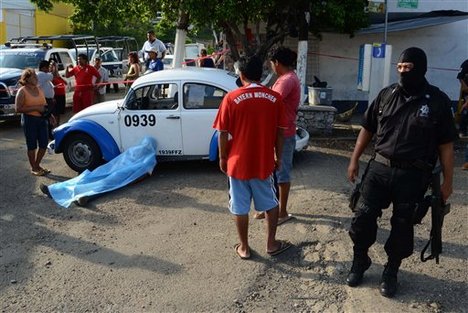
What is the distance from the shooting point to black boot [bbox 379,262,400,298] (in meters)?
4.00

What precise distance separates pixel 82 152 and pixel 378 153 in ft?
16.7

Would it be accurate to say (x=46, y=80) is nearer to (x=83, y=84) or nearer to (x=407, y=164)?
(x=83, y=84)

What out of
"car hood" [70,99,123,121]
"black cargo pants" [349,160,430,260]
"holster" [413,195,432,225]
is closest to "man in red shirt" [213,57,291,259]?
"black cargo pants" [349,160,430,260]

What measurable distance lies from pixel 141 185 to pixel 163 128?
903mm

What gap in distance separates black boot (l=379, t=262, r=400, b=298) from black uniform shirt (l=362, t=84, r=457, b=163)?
2.89 ft

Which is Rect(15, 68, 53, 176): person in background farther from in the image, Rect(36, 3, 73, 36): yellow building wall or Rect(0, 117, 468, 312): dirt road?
Rect(36, 3, 73, 36): yellow building wall

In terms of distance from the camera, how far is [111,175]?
6.96 m

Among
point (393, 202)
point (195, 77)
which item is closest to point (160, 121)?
point (195, 77)

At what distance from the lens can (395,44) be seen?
12430 mm

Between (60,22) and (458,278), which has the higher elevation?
(60,22)

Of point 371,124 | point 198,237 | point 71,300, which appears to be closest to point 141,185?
point 198,237

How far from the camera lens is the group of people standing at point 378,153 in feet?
12.2

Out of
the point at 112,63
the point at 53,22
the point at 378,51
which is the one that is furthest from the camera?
the point at 53,22

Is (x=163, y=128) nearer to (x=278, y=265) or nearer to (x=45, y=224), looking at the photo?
(x=45, y=224)
